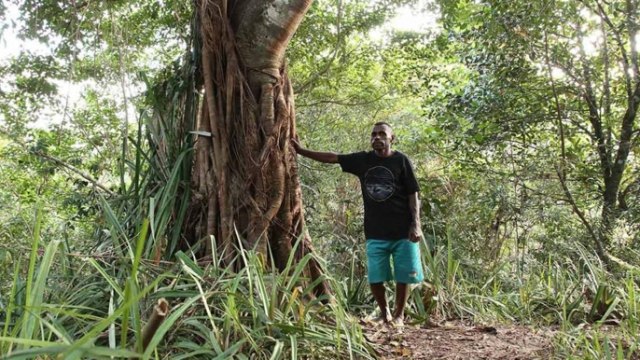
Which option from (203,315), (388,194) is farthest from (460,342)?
(203,315)

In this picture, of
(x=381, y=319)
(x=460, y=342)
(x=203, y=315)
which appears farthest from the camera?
(x=381, y=319)

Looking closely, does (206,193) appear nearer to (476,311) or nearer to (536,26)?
(476,311)

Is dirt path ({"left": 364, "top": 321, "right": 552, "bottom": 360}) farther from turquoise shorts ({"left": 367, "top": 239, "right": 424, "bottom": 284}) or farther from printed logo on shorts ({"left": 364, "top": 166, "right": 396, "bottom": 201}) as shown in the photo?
printed logo on shorts ({"left": 364, "top": 166, "right": 396, "bottom": 201})

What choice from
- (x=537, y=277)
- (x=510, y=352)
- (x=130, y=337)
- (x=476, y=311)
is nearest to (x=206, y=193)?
(x=130, y=337)

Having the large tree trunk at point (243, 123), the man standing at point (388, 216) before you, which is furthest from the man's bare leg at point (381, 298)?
the large tree trunk at point (243, 123)

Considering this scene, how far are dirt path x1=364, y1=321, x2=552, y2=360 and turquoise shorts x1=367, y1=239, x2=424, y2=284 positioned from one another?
1.08 ft

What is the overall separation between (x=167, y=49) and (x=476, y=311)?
15.9 feet

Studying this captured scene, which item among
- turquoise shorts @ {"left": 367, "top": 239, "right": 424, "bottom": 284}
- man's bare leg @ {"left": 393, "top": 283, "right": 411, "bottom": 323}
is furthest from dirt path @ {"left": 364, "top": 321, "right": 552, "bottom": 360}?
turquoise shorts @ {"left": 367, "top": 239, "right": 424, "bottom": 284}

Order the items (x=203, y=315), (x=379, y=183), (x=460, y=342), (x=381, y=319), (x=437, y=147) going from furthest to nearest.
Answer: (x=437, y=147) → (x=379, y=183) → (x=381, y=319) → (x=460, y=342) → (x=203, y=315)

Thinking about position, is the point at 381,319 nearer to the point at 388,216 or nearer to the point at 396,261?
the point at 396,261

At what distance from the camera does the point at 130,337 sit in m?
2.14

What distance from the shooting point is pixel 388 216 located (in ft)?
11.7

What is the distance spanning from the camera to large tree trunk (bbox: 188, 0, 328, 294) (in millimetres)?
2998

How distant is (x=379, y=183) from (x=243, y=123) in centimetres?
107
